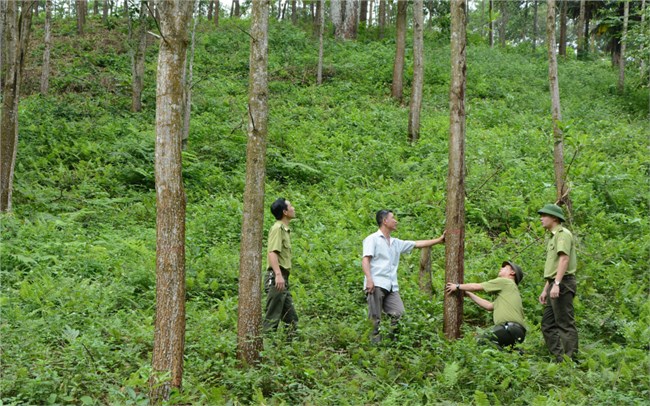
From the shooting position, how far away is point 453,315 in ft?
26.3

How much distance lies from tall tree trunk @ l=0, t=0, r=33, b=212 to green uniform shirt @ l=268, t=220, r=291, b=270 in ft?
25.9

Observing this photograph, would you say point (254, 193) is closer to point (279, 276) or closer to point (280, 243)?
point (280, 243)

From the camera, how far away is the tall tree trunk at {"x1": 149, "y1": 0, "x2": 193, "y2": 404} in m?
6.21

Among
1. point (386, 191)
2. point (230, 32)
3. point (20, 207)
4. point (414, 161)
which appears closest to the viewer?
point (20, 207)

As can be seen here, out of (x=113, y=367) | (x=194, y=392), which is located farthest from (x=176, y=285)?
(x=113, y=367)

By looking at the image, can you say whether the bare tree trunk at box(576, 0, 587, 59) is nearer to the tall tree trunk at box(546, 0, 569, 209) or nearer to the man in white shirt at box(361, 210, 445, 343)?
the tall tree trunk at box(546, 0, 569, 209)

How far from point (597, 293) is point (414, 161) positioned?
8080 mm

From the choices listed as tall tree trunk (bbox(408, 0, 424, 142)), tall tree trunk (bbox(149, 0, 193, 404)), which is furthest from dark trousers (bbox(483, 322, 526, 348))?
tall tree trunk (bbox(408, 0, 424, 142))

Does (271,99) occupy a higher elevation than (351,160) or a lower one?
higher

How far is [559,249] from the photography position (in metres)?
8.09

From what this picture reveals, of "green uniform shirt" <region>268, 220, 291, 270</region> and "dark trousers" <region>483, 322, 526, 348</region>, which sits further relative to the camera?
"green uniform shirt" <region>268, 220, 291, 270</region>

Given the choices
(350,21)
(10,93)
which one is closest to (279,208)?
(10,93)

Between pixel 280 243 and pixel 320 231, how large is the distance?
467cm

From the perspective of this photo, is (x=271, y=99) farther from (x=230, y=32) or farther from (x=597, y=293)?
(x=597, y=293)
